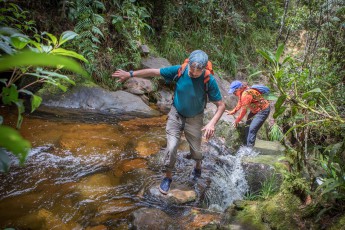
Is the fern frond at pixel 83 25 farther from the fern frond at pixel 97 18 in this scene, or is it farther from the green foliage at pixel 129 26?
the green foliage at pixel 129 26

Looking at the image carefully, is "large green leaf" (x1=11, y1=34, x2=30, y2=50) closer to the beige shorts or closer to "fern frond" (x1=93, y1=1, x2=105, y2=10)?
the beige shorts

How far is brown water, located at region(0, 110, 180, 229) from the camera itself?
3492mm

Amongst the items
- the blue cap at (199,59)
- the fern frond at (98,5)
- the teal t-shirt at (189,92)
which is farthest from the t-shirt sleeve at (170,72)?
the fern frond at (98,5)

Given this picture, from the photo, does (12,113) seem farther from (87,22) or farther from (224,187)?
(224,187)

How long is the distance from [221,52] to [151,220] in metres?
9.37

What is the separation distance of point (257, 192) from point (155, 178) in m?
1.78

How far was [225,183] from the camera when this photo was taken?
16.2 feet

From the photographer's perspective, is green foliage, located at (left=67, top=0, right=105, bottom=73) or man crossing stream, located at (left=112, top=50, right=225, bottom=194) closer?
man crossing stream, located at (left=112, top=50, right=225, bottom=194)

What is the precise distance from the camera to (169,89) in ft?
31.4

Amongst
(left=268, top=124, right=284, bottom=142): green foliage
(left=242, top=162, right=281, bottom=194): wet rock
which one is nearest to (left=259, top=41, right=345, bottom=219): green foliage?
(left=242, top=162, right=281, bottom=194): wet rock

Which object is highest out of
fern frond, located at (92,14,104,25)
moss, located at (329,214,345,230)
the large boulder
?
fern frond, located at (92,14,104,25)

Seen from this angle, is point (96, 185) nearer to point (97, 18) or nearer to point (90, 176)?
point (90, 176)

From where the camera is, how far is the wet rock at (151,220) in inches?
134

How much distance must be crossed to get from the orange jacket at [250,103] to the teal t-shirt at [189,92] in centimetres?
136
